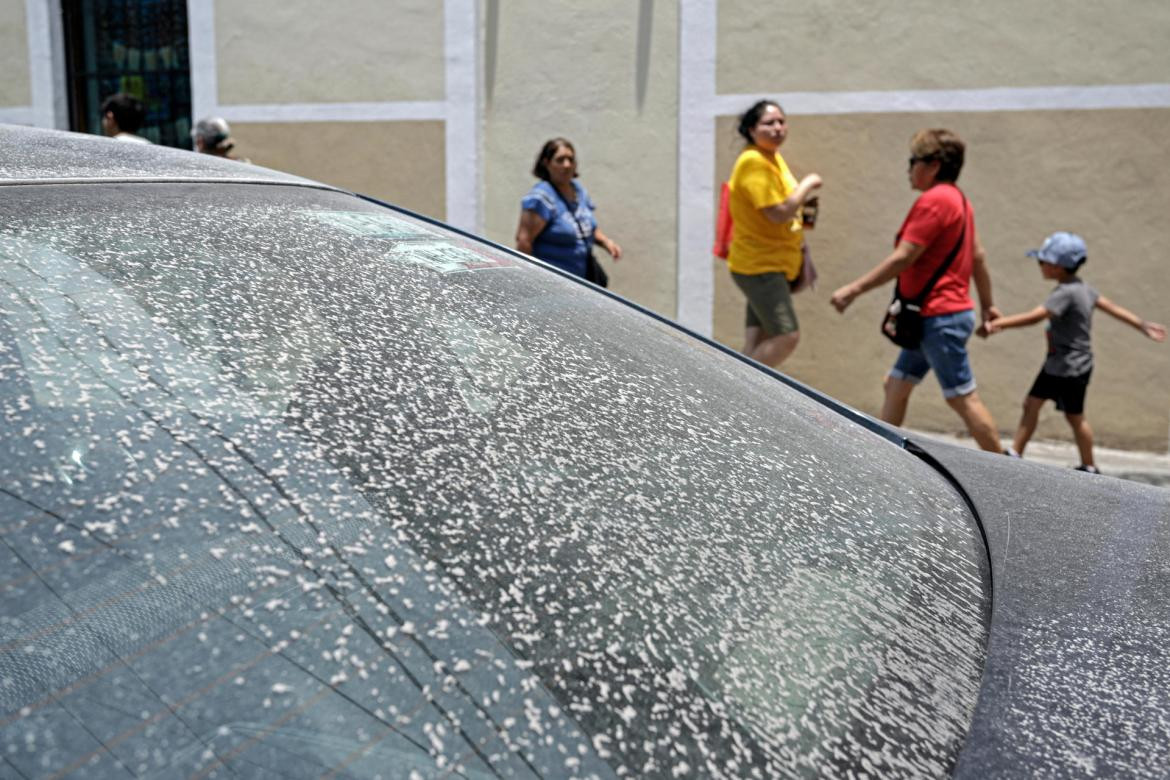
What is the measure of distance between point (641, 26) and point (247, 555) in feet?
23.5

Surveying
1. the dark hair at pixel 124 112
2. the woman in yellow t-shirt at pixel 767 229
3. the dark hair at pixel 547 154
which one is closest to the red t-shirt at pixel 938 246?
the woman in yellow t-shirt at pixel 767 229

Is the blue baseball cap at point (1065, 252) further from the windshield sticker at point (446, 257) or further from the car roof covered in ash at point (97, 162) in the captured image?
the car roof covered in ash at point (97, 162)

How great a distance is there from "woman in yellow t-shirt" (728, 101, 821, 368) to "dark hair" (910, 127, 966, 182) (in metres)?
0.67

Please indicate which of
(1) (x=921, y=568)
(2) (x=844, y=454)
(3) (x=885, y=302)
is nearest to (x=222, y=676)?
(1) (x=921, y=568)

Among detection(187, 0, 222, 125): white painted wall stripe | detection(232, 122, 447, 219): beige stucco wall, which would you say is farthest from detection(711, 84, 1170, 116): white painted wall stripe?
detection(187, 0, 222, 125): white painted wall stripe

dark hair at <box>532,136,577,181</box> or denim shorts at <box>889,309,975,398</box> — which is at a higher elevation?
dark hair at <box>532,136,577,181</box>

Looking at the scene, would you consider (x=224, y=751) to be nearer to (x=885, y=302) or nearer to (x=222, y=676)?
(x=222, y=676)

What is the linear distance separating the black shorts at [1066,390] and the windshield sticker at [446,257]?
485 centimetres

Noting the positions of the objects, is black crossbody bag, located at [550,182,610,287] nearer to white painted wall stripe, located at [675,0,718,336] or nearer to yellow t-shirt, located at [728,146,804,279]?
yellow t-shirt, located at [728,146,804,279]

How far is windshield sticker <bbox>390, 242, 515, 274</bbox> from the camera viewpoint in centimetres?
164

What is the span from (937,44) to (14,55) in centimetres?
758

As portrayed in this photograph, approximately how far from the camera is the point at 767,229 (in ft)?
19.3

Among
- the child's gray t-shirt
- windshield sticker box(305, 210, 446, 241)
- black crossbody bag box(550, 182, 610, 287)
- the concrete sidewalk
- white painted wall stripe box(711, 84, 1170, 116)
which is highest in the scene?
white painted wall stripe box(711, 84, 1170, 116)

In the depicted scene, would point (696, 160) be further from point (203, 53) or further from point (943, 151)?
point (203, 53)
